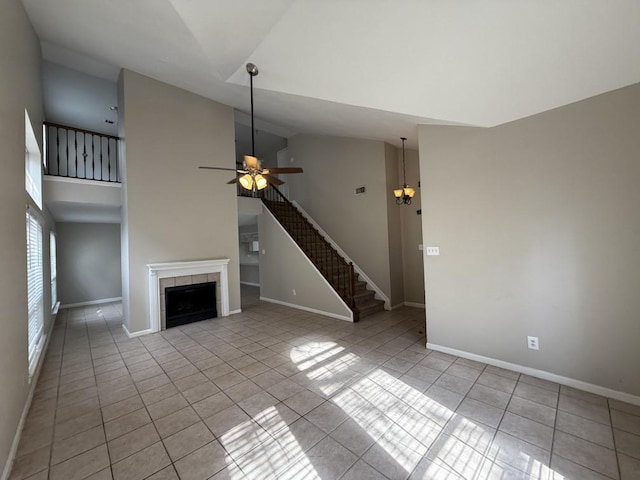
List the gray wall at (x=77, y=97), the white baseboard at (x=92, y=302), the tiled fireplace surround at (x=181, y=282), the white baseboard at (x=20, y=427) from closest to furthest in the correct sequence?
the white baseboard at (x=20, y=427), the tiled fireplace surround at (x=181, y=282), the gray wall at (x=77, y=97), the white baseboard at (x=92, y=302)

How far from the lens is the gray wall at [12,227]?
1.88 meters

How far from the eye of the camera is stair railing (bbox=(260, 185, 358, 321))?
5.31m

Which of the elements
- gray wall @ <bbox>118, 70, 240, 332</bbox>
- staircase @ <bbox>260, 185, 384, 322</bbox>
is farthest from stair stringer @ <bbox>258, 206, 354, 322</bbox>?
gray wall @ <bbox>118, 70, 240, 332</bbox>

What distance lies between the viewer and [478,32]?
2.14 metres

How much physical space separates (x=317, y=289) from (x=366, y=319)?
1199 mm

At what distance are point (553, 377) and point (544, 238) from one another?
1.48 m

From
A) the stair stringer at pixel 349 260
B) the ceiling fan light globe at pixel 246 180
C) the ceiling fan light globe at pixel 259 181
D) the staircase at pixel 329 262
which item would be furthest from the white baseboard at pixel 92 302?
the ceiling fan light globe at pixel 259 181

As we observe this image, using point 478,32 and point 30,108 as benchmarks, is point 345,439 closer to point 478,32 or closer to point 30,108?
point 478,32

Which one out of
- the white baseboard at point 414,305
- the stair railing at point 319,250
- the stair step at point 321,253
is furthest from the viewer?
the white baseboard at point 414,305

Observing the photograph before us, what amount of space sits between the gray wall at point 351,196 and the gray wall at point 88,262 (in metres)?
6.08

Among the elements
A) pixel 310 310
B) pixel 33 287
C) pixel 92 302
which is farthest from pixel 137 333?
pixel 92 302

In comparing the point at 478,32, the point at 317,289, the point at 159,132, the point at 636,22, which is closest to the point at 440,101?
the point at 478,32

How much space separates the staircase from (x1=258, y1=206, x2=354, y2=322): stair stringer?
0.11m

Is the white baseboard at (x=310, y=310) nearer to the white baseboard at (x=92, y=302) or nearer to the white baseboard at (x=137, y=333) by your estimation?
the white baseboard at (x=137, y=333)
